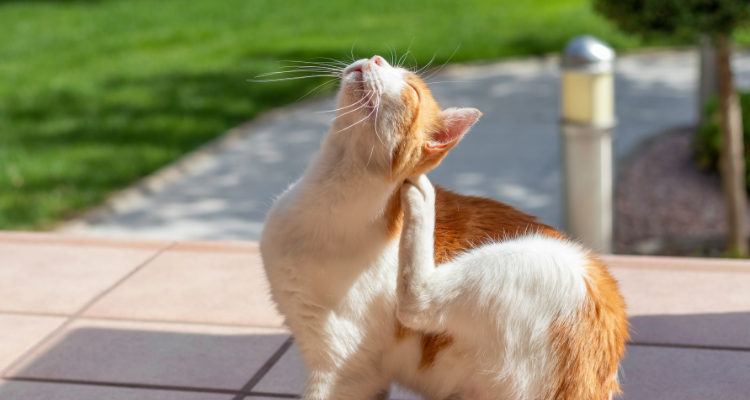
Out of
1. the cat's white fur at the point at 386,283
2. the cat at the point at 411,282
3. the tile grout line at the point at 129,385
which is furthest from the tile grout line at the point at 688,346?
the tile grout line at the point at 129,385

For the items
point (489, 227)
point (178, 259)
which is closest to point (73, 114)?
point (178, 259)

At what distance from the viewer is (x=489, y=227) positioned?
207 centimetres

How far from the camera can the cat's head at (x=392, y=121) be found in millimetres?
1781

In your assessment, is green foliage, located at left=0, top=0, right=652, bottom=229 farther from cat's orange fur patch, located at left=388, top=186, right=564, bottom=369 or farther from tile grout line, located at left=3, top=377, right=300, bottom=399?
cat's orange fur patch, located at left=388, top=186, right=564, bottom=369

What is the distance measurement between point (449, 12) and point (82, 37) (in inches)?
227

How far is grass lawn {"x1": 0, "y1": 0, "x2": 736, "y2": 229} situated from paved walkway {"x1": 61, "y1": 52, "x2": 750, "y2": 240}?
14.6 inches

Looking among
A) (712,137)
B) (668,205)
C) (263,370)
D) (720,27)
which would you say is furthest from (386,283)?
(712,137)

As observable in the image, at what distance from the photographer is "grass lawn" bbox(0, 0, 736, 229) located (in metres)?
6.28

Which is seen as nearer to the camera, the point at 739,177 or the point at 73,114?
the point at 739,177

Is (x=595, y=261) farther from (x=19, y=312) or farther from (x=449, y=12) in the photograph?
(x=449, y=12)

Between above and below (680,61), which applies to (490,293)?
above

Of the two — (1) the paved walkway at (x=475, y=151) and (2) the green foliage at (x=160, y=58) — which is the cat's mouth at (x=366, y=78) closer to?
(1) the paved walkway at (x=475, y=151)

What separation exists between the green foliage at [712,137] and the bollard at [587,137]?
1.95m

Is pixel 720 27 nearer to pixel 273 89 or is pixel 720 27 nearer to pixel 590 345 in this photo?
pixel 590 345
